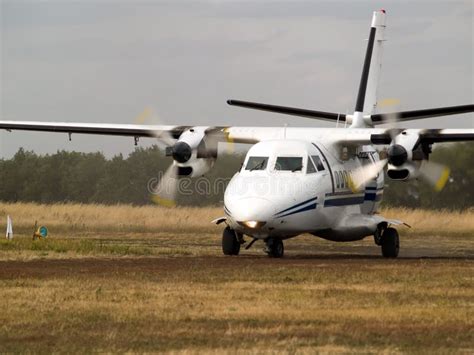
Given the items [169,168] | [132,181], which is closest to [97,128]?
[169,168]

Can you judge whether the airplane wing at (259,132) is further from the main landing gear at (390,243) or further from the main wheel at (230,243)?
the main wheel at (230,243)

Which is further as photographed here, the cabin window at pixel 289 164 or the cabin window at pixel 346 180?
the cabin window at pixel 346 180

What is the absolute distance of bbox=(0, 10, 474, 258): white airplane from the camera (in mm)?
25828

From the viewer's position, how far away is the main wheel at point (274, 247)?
26.7m

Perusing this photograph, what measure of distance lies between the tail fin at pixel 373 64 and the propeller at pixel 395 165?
317 cm

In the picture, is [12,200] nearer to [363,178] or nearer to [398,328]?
[363,178]

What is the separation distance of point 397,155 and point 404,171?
0.43 meters

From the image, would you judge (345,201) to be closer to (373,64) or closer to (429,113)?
(429,113)

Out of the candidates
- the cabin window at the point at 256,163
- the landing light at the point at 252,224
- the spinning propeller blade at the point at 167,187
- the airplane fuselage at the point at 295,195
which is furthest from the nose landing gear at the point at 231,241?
Result: the spinning propeller blade at the point at 167,187

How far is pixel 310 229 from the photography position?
27.0m

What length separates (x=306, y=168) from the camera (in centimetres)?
2681

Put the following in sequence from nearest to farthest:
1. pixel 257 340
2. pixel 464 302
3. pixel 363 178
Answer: pixel 257 340 < pixel 464 302 < pixel 363 178

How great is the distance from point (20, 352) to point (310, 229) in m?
A: 15.0

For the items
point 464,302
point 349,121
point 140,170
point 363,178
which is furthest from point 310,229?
point 140,170
